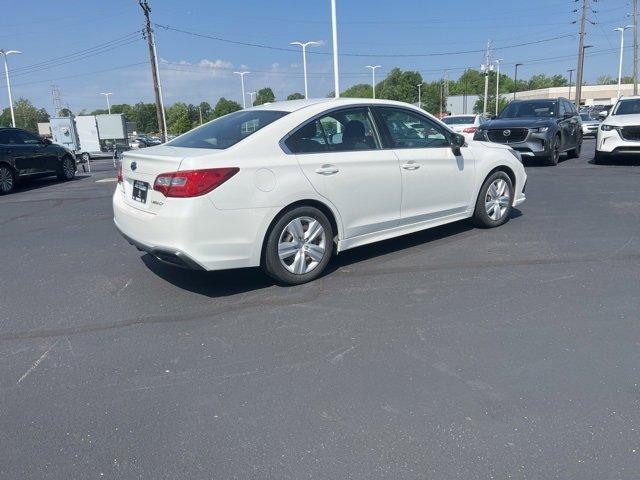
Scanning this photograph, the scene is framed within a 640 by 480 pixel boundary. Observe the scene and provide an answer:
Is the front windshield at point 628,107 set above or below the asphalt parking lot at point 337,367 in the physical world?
above

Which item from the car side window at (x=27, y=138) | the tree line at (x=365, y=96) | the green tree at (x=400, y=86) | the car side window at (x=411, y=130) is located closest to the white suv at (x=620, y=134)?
the car side window at (x=411, y=130)

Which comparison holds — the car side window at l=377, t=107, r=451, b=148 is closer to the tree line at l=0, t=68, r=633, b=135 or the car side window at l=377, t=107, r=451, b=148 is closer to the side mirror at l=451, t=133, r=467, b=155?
the side mirror at l=451, t=133, r=467, b=155

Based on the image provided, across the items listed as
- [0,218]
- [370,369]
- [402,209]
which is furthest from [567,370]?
[0,218]

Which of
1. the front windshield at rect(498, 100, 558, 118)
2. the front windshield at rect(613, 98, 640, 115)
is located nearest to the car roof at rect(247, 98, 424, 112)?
the front windshield at rect(498, 100, 558, 118)

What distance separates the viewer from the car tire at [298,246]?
466 cm

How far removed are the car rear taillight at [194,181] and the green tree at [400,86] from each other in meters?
85.5

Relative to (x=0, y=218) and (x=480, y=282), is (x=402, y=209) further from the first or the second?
(x=0, y=218)

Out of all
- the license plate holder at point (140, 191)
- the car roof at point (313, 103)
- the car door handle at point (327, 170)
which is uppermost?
the car roof at point (313, 103)

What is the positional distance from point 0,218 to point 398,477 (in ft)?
30.8

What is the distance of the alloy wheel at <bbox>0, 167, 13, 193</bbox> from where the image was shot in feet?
43.0

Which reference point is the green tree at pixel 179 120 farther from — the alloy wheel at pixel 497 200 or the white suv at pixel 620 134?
the alloy wheel at pixel 497 200

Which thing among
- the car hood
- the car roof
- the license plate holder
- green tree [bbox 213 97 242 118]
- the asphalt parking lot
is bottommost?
the asphalt parking lot

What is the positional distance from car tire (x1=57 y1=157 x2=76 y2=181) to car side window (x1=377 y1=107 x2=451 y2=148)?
42.3 feet

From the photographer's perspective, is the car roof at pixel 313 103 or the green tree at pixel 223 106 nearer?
the car roof at pixel 313 103
